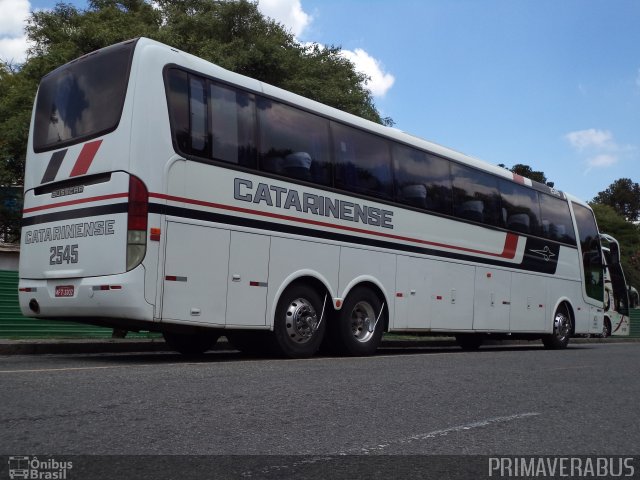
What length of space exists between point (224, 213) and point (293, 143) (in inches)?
64.1

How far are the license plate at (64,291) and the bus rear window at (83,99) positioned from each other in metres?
1.77

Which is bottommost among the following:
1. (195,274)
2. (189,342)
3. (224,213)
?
(189,342)

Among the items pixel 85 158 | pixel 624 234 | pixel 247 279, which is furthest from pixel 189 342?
pixel 624 234

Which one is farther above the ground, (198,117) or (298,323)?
(198,117)

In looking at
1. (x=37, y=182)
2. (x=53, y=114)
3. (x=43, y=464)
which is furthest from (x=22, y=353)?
(x=43, y=464)

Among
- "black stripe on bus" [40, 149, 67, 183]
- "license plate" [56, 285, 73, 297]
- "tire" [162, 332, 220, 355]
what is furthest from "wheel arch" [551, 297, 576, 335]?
"black stripe on bus" [40, 149, 67, 183]

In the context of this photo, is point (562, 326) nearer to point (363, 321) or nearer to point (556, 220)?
point (556, 220)

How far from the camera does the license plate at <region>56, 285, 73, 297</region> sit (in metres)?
8.46

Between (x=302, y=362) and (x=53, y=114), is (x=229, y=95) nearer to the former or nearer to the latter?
(x=53, y=114)

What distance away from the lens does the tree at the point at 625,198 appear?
254 feet

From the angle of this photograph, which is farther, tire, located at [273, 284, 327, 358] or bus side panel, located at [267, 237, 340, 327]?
tire, located at [273, 284, 327, 358]

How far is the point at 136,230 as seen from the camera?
26.3ft

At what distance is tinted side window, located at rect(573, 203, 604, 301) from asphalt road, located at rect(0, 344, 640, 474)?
9.28 m

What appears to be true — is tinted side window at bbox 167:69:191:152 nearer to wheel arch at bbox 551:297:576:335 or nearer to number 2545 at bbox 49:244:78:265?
number 2545 at bbox 49:244:78:265
